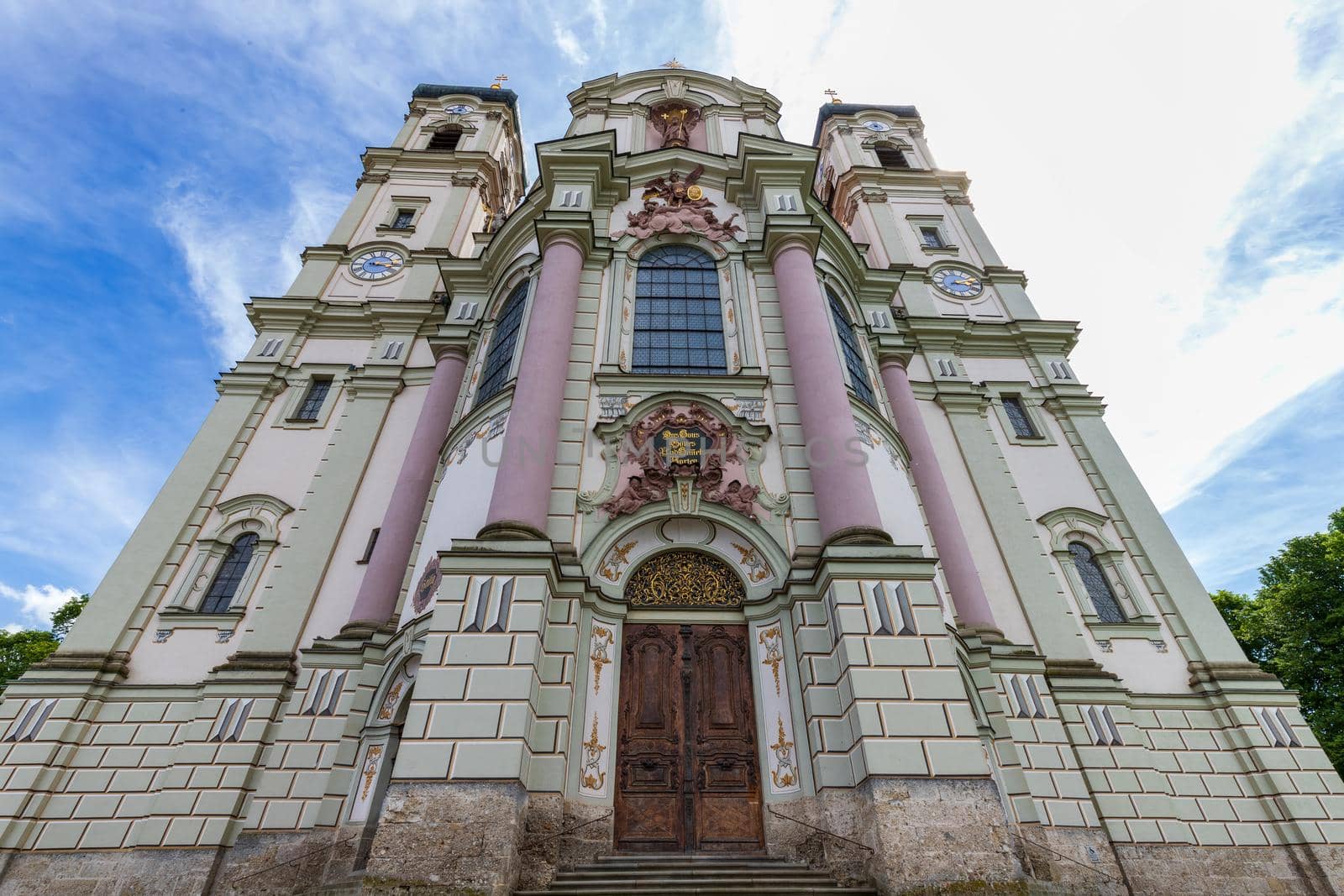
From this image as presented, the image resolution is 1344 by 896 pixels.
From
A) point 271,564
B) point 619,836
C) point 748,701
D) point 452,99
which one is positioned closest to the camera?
point 619,836

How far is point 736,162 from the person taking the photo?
1612 centimetres

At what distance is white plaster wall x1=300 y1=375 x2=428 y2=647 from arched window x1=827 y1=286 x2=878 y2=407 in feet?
33.4

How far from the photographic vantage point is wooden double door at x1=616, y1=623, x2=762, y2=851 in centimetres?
856

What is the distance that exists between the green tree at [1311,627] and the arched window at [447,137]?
107ft

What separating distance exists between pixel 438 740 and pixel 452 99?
2855 centimetres

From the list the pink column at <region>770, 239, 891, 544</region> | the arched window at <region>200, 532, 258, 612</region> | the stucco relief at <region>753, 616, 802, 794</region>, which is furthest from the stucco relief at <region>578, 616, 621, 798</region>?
the arched window at <region>200, 532, 258, 612</region>

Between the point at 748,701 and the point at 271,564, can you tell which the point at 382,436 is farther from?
the point at 748,701

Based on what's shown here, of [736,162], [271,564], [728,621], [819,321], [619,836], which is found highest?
[736,162]

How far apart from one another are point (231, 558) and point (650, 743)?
1061 centimetres

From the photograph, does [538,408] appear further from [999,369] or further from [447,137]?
[447,137]

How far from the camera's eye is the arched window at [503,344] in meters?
13.5

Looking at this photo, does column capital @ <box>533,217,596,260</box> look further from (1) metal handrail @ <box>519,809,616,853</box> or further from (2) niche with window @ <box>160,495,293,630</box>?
(1) metal handrail @ <box>519,809,616,853</box>

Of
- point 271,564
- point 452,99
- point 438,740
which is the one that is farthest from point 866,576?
point 452,99

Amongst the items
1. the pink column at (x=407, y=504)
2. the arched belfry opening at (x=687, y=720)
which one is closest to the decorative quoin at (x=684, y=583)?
the arched belfry opening at (x=687, y=720)
